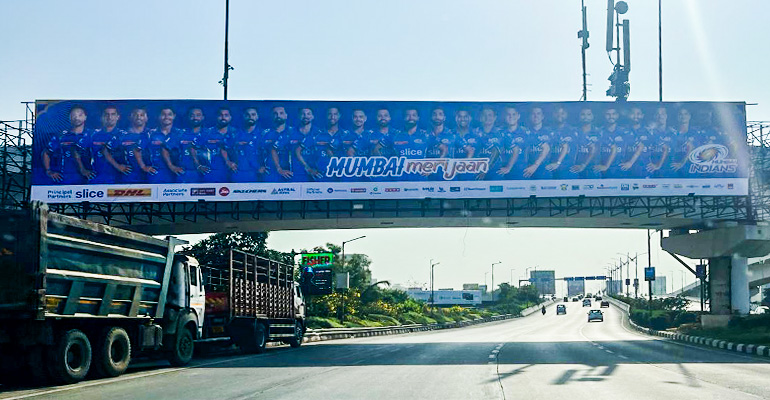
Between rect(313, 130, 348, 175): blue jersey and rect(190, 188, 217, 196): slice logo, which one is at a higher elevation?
rect(313, 130, 348, 175): blue jersey

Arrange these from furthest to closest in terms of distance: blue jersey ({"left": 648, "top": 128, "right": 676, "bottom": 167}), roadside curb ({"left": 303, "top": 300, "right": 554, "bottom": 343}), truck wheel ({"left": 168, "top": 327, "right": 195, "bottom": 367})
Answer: roadside curb ({"left": 303, "top": 300, "right": 554, "bottom": 343}), blue jersey ({"left": 648, "top": 128, "right": 676, "bottom": 167}), truck wheel ({"left": 168, "top": 327, "right": 195, "bottom": 367})

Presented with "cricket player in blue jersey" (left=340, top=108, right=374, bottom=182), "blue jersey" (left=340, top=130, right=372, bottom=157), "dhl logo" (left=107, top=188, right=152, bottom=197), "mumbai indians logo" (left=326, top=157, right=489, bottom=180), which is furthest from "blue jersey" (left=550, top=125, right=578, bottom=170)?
"dhl logo" (left=107, top=188, right=152, bottom=197)

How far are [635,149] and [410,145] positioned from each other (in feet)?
31.5

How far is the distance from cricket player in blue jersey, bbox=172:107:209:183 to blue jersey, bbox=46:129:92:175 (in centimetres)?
355

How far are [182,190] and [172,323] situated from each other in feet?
47.2

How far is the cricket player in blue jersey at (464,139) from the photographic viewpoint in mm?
36281

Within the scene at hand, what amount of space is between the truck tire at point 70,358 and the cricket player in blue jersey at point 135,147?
18.8m

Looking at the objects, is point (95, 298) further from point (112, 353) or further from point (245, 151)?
point (245, 151)

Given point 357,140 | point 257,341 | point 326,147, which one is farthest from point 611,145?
point 257,341

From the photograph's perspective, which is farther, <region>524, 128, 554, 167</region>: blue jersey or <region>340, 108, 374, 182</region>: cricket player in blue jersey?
<region>524, 128, 554, 167</region>: blue jersey

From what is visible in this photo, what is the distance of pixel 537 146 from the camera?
121 ft

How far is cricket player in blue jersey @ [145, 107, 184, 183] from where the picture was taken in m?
→ 35.9

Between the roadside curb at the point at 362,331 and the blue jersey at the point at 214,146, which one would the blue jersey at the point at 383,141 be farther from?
the roadside curb at the point at 362,331

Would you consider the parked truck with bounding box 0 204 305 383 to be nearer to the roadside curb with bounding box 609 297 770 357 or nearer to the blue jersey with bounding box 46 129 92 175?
the blue jersey with bounding box 46 129 92 175
